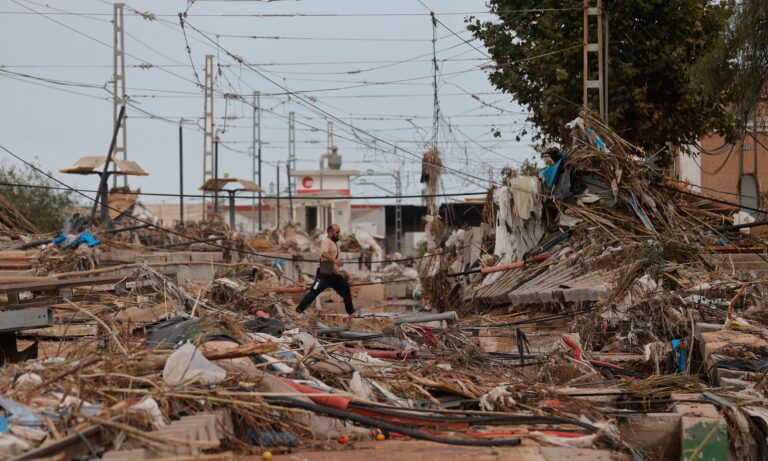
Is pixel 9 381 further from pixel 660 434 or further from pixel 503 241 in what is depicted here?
pixel 503 241

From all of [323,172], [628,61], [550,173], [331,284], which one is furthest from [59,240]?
[323,172]

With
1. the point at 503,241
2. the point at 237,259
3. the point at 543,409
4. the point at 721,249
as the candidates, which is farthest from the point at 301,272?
the point at 543,409

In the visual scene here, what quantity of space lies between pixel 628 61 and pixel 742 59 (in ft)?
31.8

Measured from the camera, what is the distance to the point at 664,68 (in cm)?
2409

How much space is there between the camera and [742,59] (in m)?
15.2

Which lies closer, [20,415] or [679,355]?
[20,415]

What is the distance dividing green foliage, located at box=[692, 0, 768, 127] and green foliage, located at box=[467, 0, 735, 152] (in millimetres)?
7101

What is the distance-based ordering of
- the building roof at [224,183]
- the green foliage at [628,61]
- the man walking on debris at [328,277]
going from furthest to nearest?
the building roof at [224,183] < the green foliage at [628,61] < the man walking on debris at [328,277]

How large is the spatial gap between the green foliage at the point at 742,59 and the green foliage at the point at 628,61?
7.10 metres

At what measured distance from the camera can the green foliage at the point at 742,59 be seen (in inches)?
571

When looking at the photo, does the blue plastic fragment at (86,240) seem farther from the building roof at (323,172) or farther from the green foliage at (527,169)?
the building roof at (323,172)

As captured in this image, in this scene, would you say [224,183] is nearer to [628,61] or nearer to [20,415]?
[628,61]

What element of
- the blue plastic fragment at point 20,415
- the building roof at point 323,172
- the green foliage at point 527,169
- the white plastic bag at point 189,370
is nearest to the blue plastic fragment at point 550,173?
the green foliage at point 527,169

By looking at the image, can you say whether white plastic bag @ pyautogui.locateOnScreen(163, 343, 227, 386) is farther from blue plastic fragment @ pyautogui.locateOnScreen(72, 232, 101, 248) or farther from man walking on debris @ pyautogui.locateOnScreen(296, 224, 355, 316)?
blue plastic fragment @ pyautogui.locateOnScreen(72, 232, 101, 248)
